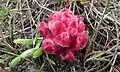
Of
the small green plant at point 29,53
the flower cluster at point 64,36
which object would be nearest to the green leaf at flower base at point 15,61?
the small green plant at point 29,53

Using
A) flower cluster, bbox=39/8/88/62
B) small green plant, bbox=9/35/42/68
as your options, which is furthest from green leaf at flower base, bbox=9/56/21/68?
flower cluster, bbox=39/8/88/62

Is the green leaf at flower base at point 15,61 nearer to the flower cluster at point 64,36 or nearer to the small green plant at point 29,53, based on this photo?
the small green plant at point 29,53

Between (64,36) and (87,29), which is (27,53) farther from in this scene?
(87,29)

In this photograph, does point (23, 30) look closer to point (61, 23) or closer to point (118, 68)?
point (61, 23)

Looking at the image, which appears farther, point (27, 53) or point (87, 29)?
point (87, 29)

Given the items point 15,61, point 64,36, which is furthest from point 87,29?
point 15,61

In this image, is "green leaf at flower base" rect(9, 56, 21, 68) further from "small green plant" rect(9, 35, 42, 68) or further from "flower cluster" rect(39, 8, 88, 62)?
"flower cluster" rect(39, 8, 88, 62)

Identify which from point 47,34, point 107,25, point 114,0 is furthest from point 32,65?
point 114,0

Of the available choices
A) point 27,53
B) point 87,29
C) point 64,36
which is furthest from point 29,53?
point 87,29
